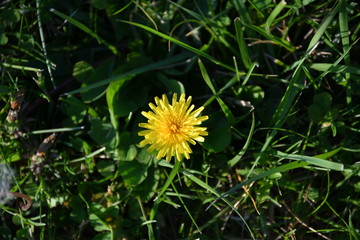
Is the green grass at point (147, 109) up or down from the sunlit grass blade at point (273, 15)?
down

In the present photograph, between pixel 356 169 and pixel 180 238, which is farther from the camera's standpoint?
pixel 180 238

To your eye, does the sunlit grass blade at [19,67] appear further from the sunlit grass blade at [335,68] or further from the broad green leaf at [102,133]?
the sunlit grass blade at [335,68]

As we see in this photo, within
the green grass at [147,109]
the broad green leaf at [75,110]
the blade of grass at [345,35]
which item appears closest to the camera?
the blade of grass at [345,35]

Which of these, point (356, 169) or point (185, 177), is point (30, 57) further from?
point (356, 169)

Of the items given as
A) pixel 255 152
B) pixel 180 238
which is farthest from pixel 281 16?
pixel 180 238

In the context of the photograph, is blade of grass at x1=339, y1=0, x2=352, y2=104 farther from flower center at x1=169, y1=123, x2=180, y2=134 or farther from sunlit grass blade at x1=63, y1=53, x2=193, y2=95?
flower center at x1=169, y1=123, x2=180, y2=134

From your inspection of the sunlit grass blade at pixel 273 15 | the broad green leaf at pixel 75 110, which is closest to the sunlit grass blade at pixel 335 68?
the sunlit grass blade at pixel 273 15

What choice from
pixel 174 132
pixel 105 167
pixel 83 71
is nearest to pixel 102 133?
pixel 105 167

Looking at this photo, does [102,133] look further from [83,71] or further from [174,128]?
[174,128]
